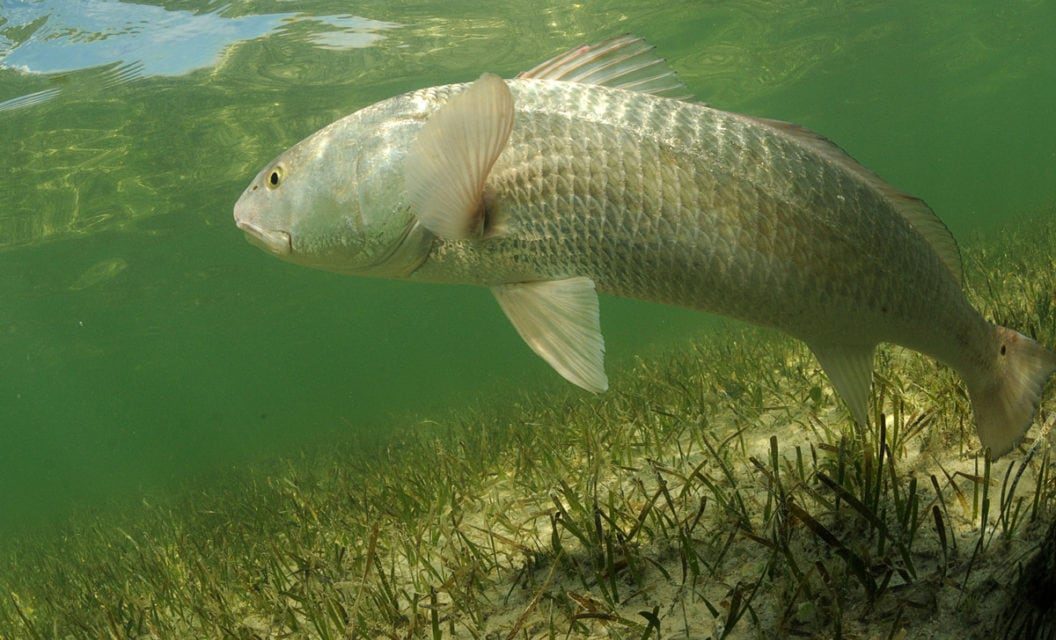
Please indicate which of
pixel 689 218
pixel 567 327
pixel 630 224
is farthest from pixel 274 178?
pixel 689 218

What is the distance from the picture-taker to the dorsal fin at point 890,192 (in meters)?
2.89

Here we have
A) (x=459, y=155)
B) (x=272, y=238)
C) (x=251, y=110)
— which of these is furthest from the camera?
(x=251, y=110)

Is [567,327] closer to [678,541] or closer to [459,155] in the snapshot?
[459,155]

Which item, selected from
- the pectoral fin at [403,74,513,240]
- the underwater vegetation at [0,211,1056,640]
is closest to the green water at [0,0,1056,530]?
the underwater vegetation at [0,211,1056,640]

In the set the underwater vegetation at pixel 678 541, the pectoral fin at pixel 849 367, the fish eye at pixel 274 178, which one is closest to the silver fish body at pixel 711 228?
the pectoral fin at pixel 849 367

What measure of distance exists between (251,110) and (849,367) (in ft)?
63.1

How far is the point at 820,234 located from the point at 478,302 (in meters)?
71.1

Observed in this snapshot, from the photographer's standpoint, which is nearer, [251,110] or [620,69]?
[620,69]

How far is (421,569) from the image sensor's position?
3867mm

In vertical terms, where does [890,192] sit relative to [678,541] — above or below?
above

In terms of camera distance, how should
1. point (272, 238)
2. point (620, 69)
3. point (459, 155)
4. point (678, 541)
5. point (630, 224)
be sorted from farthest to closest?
point (678, 541), point (620, 69), point (272, 238), point (630, 224), point (459, 155)

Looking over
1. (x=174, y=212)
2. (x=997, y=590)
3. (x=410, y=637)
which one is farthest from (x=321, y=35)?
(x=997, y=590)

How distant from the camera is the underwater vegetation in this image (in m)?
2.54

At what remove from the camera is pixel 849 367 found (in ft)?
9.91
